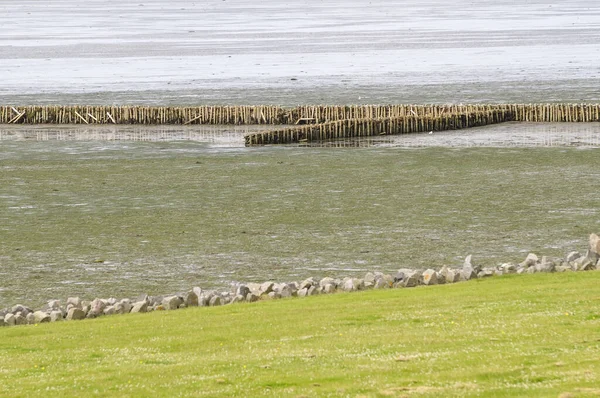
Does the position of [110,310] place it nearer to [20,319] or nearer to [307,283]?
[20,319]

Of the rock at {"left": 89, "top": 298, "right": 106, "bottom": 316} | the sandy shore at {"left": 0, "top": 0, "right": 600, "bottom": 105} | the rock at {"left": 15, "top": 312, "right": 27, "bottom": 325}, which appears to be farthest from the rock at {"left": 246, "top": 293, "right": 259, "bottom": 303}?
the sandy shore at {"left": 0, "top": 0, "right": 600, "bottom": 105}

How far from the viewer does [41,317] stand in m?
19.3

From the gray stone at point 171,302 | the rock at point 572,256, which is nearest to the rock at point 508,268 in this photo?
the rock at point 572,256

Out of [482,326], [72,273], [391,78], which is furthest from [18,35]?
[482,326]

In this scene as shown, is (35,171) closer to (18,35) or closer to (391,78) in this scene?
(391,78)

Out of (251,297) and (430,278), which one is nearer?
(251,297)

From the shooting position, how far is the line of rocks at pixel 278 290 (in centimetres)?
1972

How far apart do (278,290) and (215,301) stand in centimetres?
126

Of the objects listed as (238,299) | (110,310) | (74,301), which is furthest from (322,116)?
(110,310)

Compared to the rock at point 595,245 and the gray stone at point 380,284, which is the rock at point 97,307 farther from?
the rock at point 595,245

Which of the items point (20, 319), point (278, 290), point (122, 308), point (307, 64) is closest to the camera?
point (20, 319)

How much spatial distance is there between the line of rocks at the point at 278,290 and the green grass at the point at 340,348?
2.55ft

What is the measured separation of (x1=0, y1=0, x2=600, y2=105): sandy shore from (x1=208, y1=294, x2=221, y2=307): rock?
44.4 metres

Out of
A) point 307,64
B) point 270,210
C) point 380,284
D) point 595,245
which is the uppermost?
point 595,245
